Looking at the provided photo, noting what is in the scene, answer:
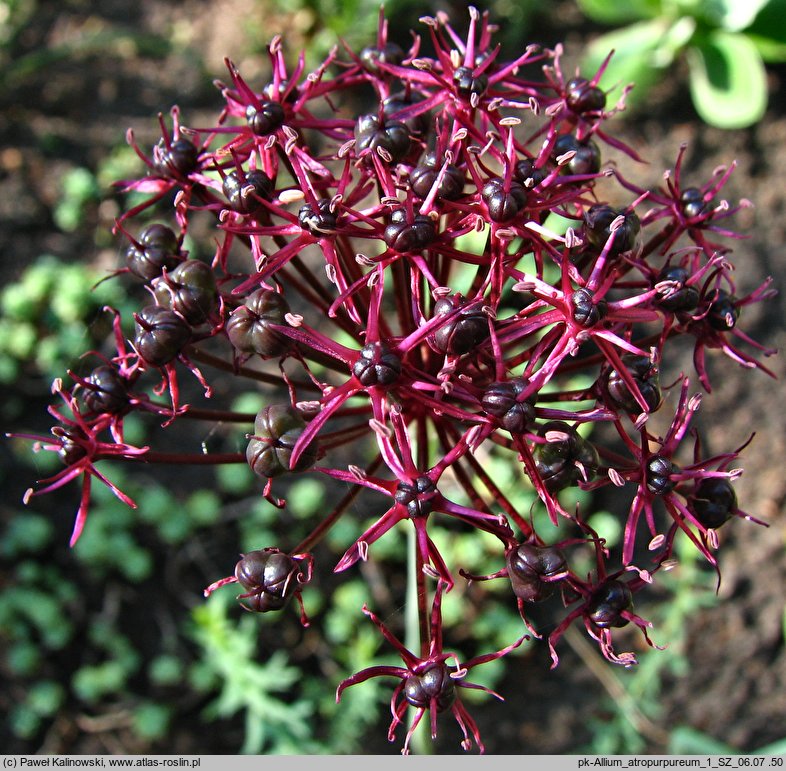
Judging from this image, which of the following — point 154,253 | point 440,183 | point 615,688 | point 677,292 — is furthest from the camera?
point 615,688

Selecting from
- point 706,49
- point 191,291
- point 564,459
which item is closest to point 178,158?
point 191,291

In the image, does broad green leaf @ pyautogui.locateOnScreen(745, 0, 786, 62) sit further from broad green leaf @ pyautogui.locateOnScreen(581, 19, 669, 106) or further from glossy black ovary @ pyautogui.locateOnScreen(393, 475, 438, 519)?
glossy black ovary @ pyautogui.locateOnScreen(393, 475, 438, 519)

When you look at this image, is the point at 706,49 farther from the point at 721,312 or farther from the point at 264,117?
the point at 264,117

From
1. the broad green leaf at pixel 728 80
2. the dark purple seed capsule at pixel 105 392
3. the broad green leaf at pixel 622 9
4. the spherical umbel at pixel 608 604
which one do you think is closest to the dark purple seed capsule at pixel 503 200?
the spherical umbel at pixel 608 604

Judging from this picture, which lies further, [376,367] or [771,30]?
[771,30]

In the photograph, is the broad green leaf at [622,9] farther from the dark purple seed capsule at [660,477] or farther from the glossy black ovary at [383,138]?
the dark purple seed capsule at [660,477]

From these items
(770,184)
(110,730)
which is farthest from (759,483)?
(110,730)

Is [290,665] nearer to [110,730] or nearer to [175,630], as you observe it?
[175,630]
